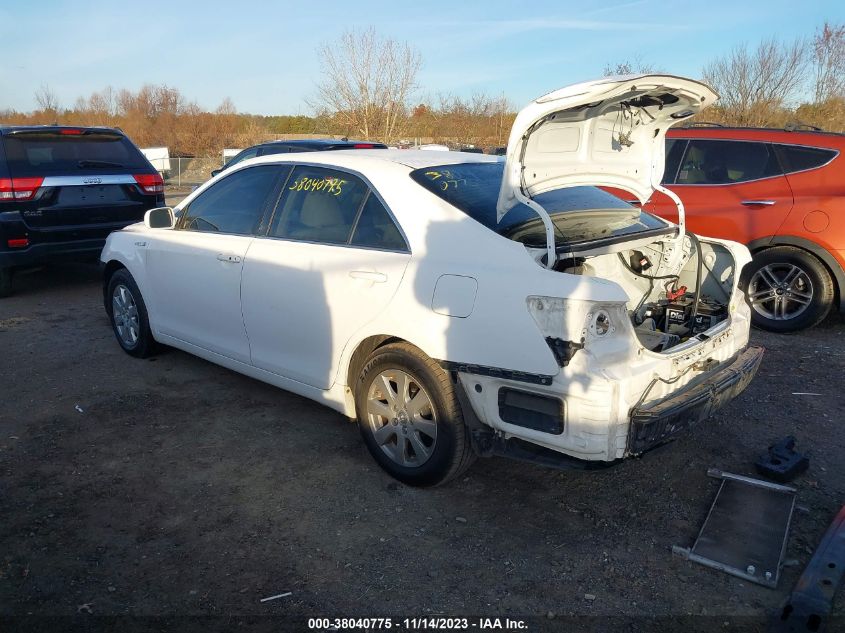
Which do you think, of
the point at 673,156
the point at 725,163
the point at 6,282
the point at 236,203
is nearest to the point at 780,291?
the point at 725,163

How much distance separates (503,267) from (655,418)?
92cm

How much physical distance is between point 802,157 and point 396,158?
4.34m

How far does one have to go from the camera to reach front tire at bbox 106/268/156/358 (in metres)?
5.37

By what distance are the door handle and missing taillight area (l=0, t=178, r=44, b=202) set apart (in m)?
5.37

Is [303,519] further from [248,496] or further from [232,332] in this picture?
[232,332]

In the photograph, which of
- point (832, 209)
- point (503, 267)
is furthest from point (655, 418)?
point (832, 209)

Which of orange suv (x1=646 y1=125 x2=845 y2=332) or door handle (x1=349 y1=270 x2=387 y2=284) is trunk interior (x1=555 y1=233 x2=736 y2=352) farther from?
orange suv (x1=646 y1=125 x2=845 y2=332)

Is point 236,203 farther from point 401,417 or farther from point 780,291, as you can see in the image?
point 780,291

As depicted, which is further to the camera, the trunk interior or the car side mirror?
the car side mirror

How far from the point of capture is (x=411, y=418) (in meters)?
3.44

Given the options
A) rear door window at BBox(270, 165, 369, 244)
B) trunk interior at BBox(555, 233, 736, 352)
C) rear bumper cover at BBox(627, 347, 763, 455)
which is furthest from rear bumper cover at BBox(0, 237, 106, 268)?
rear bumper cover at BBox(627, 347, 763, 455)

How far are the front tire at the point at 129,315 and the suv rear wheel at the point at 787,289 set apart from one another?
5.38 metres

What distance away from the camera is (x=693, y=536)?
317 centimetres

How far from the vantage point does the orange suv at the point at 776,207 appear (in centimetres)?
599
